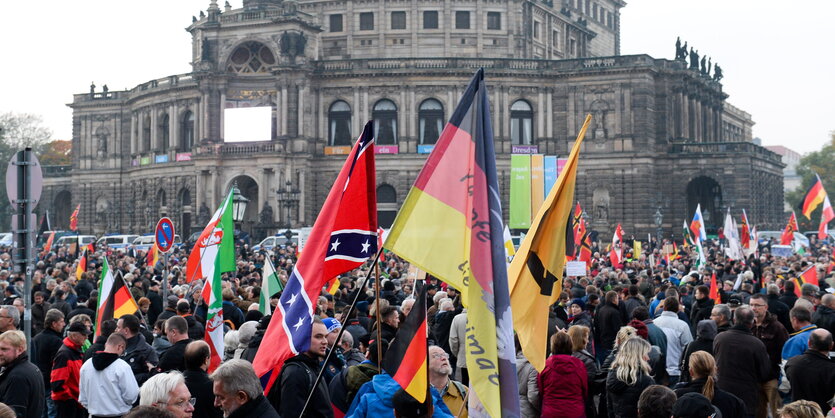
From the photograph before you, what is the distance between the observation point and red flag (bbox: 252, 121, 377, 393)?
26.8ft

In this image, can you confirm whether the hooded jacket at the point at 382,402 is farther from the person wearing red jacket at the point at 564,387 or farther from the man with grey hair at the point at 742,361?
the man with grey hair at the point at 742,361

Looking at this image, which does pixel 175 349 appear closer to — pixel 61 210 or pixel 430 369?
pixel 430 369

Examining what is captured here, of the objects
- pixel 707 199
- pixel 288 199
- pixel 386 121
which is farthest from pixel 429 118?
pixel 707 199

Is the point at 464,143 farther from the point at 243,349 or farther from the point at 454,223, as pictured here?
the point at 243,349

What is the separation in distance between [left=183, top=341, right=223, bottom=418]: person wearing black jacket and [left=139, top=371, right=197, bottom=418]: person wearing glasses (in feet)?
5.01

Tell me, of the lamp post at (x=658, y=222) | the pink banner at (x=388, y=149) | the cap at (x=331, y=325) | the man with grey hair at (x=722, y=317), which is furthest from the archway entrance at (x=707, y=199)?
the cap at (x=331, y=325)

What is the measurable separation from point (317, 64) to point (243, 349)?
55.5m

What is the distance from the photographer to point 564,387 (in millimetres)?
9469

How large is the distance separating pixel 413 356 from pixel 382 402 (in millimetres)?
436

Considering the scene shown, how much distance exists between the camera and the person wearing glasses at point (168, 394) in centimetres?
664

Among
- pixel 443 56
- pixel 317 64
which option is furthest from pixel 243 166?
pixel 443 56

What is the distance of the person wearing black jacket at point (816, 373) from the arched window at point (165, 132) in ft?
217

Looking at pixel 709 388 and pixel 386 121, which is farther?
pixel 386 121

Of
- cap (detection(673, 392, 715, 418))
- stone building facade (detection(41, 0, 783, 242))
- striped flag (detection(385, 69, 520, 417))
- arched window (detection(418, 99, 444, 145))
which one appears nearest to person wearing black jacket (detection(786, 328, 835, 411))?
cap (detection(673, 392, 715, 418))
